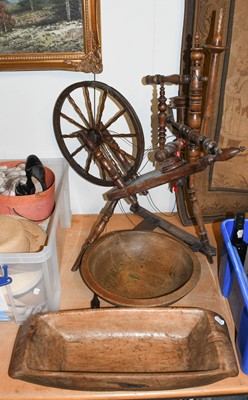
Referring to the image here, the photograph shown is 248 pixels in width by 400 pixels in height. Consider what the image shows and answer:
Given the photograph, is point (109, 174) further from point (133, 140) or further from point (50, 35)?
point (50, 35)

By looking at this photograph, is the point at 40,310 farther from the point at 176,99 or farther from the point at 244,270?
the point at 176,99

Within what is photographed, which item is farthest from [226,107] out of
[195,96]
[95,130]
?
[95,130]

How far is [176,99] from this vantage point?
1.03 metres

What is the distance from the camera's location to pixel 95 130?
1.16m

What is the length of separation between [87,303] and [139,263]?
0.71 feet

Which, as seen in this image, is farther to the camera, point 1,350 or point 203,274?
point 203,274

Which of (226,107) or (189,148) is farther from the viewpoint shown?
(226,107)

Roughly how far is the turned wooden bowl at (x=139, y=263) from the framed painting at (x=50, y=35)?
528 millimetres

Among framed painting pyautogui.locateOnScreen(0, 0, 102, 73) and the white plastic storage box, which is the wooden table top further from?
framed painting pyautogui.locateOnScreen(0, 0, 102, 73)

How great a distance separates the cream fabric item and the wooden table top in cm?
17

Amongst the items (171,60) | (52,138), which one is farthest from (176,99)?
(52,138)

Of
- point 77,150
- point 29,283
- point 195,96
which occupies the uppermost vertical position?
point 195,96

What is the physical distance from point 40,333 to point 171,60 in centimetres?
86

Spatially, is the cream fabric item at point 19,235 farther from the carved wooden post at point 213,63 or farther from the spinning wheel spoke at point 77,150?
the carved wooden post at point 213,63
